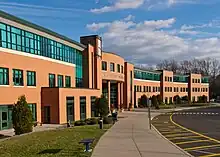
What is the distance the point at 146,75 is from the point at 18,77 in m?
58.0

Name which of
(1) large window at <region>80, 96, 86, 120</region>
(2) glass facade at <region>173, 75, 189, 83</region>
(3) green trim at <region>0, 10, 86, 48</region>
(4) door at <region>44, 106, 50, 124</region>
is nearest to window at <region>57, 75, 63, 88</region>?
(1) large window at <region>80, 96, 86, 120</region>

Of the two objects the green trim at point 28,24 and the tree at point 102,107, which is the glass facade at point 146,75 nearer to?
the green trim at point 28,24

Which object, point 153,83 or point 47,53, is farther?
point 153,83

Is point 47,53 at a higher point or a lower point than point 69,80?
higher

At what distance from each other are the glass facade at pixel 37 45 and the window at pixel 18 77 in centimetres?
216

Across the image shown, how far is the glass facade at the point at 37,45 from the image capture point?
30.7m

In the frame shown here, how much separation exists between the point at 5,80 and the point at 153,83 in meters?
64.6

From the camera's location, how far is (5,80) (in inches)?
1192

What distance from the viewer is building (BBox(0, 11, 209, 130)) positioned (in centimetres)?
3067

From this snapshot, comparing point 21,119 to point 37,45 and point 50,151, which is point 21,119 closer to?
point 50,151

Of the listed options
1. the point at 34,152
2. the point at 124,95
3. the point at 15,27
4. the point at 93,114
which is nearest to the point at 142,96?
the point at 124,95

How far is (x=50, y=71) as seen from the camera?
39.4m

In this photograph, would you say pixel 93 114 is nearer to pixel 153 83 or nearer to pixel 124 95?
pixel 124 95

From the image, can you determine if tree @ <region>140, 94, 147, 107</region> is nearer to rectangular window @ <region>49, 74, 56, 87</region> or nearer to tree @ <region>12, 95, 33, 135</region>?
rectangular window @ <region>49, 74, 56, 87</region>
